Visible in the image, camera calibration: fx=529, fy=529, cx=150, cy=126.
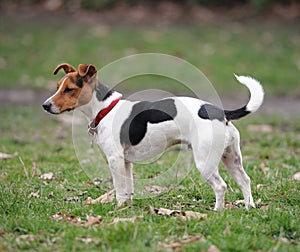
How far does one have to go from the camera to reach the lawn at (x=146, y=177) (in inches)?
146

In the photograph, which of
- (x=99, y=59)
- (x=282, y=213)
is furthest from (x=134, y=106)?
(x=99, y=59)

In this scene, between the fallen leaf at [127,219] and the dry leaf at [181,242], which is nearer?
the dry leaf at [181,242]

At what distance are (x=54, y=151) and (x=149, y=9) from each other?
34.6ft

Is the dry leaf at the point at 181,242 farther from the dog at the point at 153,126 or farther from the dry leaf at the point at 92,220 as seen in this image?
the dog at the point at 153,126

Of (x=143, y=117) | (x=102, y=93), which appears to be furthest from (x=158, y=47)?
(x=143, y=117)

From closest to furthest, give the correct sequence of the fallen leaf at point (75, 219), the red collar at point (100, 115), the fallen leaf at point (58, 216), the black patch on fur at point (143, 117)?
the fallen leaf at point (75, 219)
the fallen leaf at point (58, 216)
the black patch on fur at point (143, 117)
the red collar at point (100, 115)

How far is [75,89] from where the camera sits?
466 centimetres

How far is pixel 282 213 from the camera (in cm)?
415

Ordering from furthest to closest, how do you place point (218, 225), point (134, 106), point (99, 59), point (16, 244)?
point (99, 59) → point (134, 106) → point (218, 225) → point (16, 244)

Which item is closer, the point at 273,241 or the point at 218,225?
the point at 273,241

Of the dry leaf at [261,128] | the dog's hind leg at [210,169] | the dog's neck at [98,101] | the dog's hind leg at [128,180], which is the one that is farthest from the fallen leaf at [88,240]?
the dry leaf at [261,128]

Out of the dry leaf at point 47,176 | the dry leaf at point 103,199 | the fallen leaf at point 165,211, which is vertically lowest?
the dry leaf at point 47,176

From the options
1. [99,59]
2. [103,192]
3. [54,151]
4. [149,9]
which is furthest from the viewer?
[149,9]

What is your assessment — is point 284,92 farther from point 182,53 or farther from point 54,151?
point 54,151
